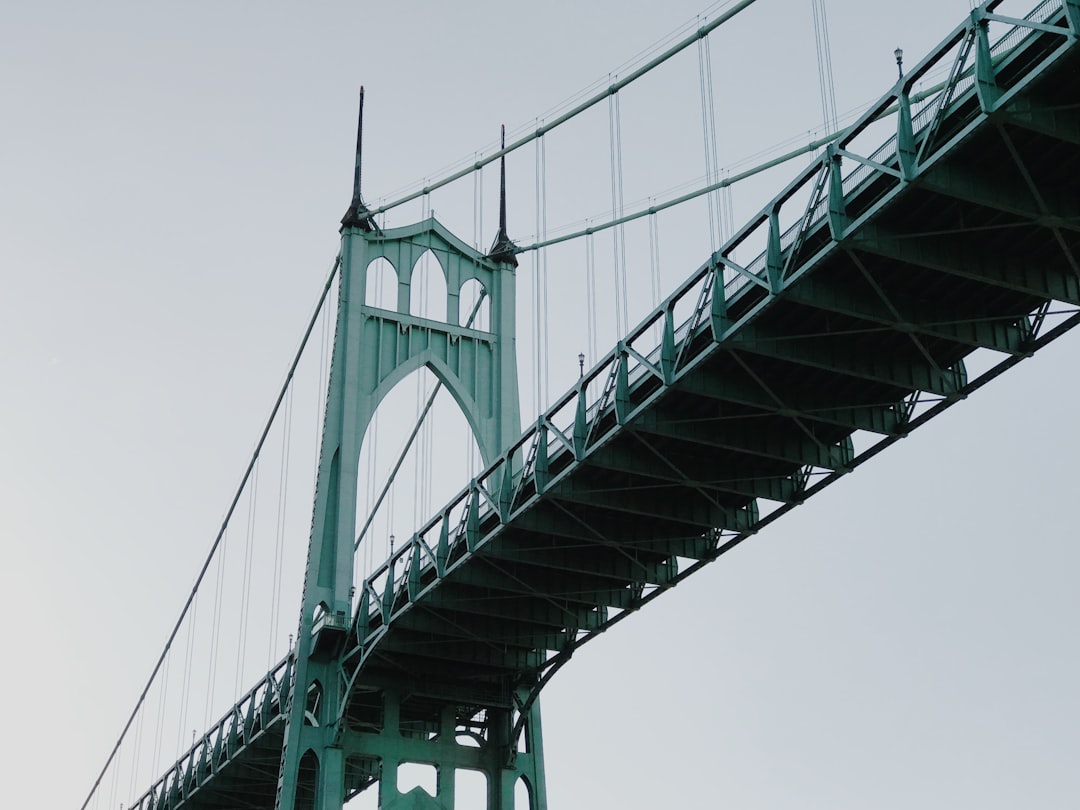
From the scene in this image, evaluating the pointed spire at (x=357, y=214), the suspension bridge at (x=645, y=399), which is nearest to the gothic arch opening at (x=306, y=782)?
the suspension bridge at (x=645, y=399)

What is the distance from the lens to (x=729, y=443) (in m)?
33.5

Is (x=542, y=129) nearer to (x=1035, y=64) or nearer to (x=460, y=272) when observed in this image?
(x=460, y=272)

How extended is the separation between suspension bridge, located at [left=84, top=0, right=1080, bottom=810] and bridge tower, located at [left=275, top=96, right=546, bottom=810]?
0.08 m

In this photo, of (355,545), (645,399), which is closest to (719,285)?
(645,399)

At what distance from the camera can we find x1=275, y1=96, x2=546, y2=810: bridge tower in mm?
44094

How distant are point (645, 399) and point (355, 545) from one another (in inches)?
624

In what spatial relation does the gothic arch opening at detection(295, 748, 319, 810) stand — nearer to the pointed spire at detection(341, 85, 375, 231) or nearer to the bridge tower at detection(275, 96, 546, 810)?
the bridge tower at detection(275, 96, 546, 810)

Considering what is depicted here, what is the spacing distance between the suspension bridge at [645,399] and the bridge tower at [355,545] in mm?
80

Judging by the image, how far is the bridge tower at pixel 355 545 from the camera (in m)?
44.1

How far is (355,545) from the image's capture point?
46031mm

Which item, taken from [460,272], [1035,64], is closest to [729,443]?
[1035,64]

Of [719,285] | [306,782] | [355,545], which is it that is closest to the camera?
[719,285]

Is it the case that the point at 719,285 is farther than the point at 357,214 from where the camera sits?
No

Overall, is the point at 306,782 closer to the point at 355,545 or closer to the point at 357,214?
the point at 355,545
